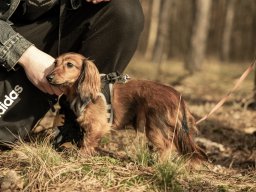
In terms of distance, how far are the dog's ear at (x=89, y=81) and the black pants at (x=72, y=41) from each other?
0.81 ft

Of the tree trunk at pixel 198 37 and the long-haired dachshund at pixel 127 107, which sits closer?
the long-haired dachshund at pixel 127 107

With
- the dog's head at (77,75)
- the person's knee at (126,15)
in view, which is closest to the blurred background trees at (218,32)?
the person's knee at (126,15)

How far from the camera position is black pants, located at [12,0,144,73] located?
11.4 ft

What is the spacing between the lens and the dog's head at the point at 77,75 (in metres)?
3.34

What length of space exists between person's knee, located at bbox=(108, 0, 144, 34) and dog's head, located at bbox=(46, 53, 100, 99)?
371 mm

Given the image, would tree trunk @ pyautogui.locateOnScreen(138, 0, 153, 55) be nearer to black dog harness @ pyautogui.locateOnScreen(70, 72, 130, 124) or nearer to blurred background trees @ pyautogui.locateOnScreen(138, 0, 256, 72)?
blurred background trees @ pyautogui.locateOnScreen(138, 0, 256, 72)

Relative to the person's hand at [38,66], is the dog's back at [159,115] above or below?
below

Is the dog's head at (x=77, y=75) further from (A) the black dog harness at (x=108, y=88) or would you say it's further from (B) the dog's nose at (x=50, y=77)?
(A) the black dog harness at (x=108, y=88)

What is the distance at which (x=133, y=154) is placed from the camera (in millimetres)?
3328

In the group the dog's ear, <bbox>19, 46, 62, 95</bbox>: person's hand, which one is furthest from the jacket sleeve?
the dog's ear

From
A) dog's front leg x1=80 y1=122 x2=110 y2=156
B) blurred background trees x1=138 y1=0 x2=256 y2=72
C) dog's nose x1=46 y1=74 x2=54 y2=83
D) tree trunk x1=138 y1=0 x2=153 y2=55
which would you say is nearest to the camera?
dog's nose x1=46 y1=74 x2=54 y2=83

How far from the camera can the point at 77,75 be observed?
3475mm

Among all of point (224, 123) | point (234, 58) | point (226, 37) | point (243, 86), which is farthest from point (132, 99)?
point (234, 58)

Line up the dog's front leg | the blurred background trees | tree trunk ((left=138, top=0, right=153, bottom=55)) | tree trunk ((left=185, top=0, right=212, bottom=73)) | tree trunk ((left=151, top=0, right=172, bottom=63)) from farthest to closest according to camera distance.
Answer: tree trunk ((left=138, top=0, right=153, bottom=55)) < the blurred background trees < tree trunk ((left=151, top=0, right=172, bottom=63)) < tree trunk ((left=185, top=0, right=212, bottom=73)) < the dog's front leg
